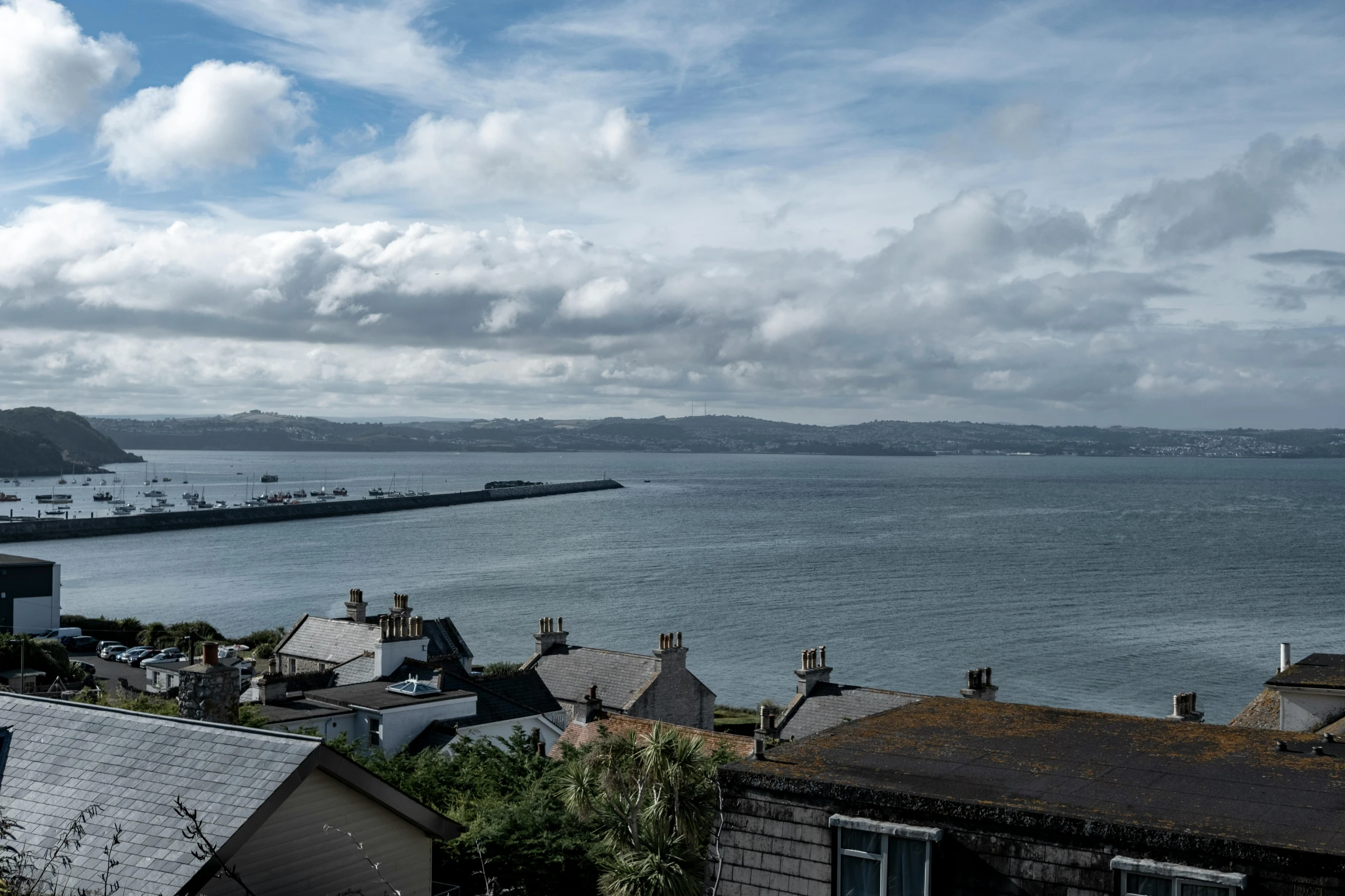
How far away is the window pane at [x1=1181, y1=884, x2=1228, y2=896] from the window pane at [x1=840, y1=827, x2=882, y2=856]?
2.19 meters

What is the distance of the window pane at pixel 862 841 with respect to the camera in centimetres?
930

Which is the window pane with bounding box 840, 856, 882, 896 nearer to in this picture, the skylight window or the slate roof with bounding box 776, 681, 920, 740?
the skylight window

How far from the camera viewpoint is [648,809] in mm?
13836

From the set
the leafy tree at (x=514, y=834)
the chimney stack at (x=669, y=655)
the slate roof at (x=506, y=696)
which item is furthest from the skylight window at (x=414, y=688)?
the leafy tree at (x=514, y=834)

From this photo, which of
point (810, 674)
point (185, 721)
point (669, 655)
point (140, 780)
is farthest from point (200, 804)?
point (669, 655)

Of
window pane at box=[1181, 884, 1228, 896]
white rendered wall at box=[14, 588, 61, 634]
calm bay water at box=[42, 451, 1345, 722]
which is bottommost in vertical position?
calm bay water at box=[42, 451, 1345, 722]

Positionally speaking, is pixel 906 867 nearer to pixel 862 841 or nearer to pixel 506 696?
pixel 862 841

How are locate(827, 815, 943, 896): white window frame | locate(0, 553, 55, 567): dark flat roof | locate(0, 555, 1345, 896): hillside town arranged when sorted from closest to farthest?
locate(0, 555, 1345, 896): hillside town
locate(827, 815, 943, 896): white window frame
locate(0, 553, 55, 567): dark flat roof

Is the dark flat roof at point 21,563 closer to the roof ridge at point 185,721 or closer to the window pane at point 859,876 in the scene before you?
the roof ridge at point 185,721

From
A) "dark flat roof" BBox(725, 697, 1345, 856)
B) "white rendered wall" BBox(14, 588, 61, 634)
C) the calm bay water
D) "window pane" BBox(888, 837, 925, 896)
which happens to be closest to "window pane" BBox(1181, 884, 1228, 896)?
"dark flat roof" BBox(725, 697, 1345, 856)

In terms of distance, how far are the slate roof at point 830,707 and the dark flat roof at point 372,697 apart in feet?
32.2

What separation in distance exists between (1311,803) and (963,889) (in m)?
2.83

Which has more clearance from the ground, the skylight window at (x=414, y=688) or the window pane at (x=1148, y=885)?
the window pane at (x=1148, y=885)

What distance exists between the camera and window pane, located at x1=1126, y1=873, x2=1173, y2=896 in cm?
821
